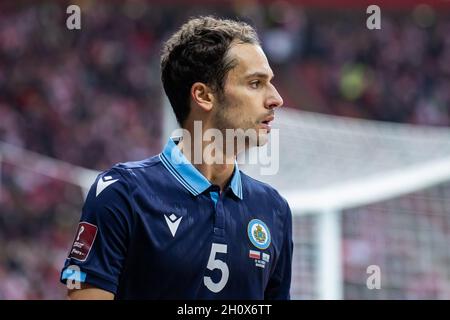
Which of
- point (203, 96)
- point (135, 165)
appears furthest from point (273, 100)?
point (135, 165)

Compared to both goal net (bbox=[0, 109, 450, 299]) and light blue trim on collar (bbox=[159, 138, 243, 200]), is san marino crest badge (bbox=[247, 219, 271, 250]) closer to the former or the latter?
light blue trim on collar (bbox=[159, 138, 243, 200])

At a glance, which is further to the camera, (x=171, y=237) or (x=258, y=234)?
(x=258, y=234)

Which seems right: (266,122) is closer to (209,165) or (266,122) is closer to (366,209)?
(209,165)

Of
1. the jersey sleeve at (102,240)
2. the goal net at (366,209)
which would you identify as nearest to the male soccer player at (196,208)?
the jersey sleeve at (102,240)

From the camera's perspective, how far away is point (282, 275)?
9.50 feet

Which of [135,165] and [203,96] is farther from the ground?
[203,96]

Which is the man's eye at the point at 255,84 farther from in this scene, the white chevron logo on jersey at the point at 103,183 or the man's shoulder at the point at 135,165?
the white chevron logo on jersey at the point at 103,183

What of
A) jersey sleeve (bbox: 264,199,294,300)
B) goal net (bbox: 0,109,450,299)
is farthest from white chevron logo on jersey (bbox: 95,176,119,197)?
goal net (bbox: 0,109,450,299)

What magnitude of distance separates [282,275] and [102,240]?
69 cm

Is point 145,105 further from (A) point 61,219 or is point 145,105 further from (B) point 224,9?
(A) point 61,219

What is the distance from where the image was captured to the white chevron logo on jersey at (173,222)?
260 cm

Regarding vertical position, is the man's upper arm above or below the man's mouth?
below

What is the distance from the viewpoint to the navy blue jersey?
2506 mm

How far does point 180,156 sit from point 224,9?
13.9 m
